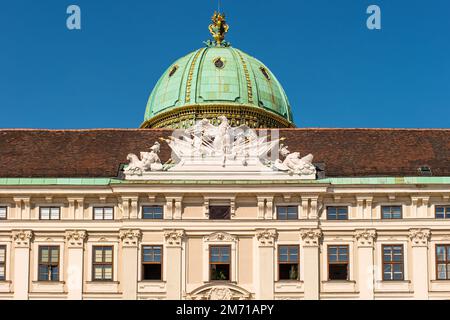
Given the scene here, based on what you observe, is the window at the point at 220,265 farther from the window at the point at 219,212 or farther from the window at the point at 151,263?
the window at the point at 151,263

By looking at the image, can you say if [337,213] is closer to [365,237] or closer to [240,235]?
[365,237]

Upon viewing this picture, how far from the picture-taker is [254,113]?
91312mm

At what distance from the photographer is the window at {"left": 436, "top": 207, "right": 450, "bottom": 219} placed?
72.2 meters

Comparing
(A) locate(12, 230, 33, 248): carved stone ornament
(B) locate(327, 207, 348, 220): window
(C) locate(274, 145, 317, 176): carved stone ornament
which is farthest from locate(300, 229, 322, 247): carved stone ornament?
(A) locate(12, 230, 33, 248): carved stone ornament

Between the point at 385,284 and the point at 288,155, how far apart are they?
830 centimetres

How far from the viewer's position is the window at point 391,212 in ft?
238

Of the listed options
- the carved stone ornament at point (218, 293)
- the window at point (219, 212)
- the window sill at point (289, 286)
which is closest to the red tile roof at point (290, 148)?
the window at point (219, 212)

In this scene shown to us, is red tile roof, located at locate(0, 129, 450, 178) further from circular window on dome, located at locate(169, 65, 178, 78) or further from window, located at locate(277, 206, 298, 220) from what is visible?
circular window on dome, located at locate(169, 65, 178, 78)

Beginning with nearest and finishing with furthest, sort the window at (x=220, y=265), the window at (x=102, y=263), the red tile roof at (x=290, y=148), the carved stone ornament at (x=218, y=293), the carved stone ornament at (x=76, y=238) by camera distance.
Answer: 1. the carved stone ornament at (x=218, y=293)
2. the window at (x=220, y=265)
3. the window at (x=102, y=263)
4. the carved stone ornament at (x=76, y=238)
5. the red tile roof at (x=290, y=148)

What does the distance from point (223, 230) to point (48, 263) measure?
29.7ft

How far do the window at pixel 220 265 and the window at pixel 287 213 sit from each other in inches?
127

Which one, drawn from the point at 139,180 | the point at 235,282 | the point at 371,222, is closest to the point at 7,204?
the point at 139,180

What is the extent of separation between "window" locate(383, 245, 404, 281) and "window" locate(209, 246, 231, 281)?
26.0 feet

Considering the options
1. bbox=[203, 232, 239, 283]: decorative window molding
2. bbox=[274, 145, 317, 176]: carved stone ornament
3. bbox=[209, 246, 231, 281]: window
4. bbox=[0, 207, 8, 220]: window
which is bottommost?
bbox=[209, 246, 231, 281]: window
